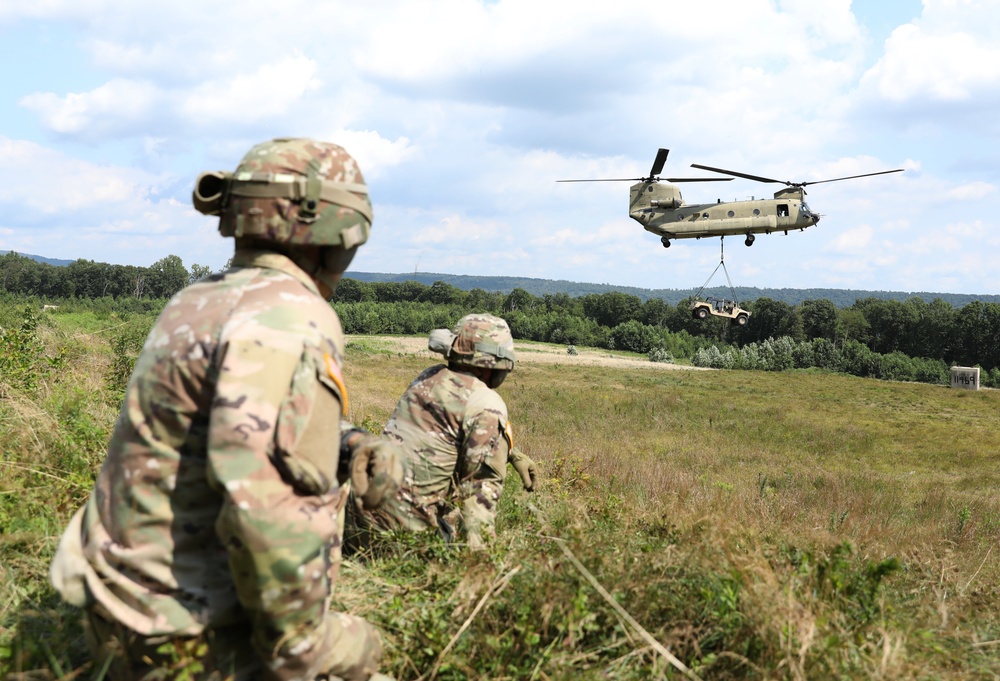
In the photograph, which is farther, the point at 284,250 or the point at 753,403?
the point at 753,403

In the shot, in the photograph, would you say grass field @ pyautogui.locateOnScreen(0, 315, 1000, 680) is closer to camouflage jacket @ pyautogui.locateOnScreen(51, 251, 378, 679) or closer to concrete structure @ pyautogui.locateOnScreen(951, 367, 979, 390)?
camouflage jacket @ pyautogui.locateOnScreen(51, 251, 378, 679)

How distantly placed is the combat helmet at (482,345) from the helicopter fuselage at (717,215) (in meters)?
30.1

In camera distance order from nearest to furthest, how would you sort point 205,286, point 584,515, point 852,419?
point 205,286 < point 584,515 < point 852,419

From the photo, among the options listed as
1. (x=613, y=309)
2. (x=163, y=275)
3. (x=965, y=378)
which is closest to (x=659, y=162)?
(x=965, y=378)

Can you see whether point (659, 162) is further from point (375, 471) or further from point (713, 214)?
point (375, 471)

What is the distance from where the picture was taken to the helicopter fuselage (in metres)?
33.8

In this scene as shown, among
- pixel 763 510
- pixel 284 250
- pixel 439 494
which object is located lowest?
pixel 763 510

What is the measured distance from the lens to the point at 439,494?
5.18 m

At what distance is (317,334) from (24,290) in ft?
338

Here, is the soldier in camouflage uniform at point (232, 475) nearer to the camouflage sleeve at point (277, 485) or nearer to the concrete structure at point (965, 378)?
the camouflage sleeve at point (277, 485)

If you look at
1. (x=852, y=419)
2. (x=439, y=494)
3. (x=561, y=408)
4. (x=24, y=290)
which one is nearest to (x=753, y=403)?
(x=852, y=419)

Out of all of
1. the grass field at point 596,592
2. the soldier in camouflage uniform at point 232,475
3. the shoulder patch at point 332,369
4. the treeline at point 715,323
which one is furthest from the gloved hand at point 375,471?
the treeline at point 715,323

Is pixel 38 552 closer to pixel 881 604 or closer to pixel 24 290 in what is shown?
pixel 881 604

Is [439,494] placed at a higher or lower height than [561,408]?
higher
